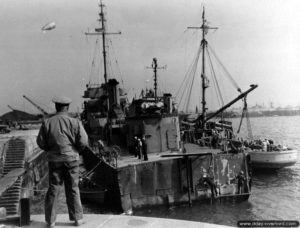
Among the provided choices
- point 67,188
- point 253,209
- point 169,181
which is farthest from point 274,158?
point 67,188

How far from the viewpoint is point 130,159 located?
18.9 m

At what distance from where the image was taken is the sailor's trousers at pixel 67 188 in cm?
431

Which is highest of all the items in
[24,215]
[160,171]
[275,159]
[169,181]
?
[24,215]

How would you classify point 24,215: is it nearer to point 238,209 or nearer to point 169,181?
point 169,181

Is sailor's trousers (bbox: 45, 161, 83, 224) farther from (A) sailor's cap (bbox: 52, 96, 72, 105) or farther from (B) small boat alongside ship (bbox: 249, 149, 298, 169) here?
(B) small boat alongside ship (bbox: 249, 149, 298, 169)

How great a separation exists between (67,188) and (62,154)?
54 centimetres

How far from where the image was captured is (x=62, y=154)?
4.35 m

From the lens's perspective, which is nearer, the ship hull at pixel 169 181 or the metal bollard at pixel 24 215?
the metal bollard at pixel 24 215

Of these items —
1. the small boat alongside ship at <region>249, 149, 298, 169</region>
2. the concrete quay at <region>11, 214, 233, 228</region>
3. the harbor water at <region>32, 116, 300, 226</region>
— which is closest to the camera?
the concrete quay at <region>11, 214, 233, 228</region>

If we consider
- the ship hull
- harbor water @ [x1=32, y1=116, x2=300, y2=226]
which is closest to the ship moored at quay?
the ship hull

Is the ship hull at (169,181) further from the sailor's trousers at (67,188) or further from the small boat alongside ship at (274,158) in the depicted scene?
the sailor's trousers at (67,188)

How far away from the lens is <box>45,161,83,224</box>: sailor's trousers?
4.31 m

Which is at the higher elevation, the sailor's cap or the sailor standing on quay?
the sailor's cap

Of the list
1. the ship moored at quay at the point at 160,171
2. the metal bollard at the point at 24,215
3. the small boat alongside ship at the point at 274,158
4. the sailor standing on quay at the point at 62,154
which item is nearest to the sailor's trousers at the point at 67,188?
the sailor standing on quay at the point at 62,154
